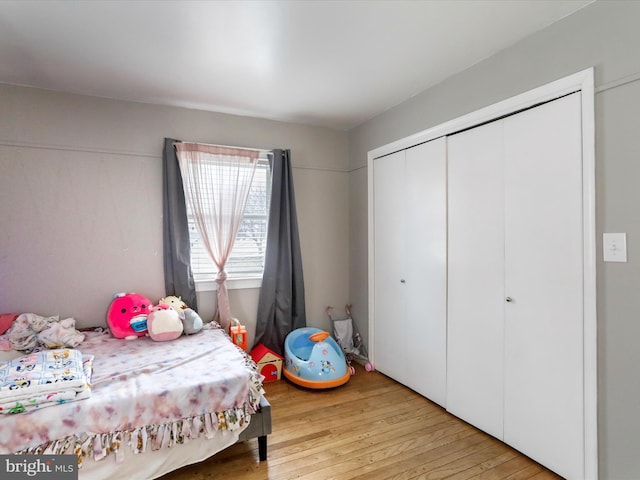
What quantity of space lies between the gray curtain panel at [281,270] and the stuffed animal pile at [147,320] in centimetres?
76

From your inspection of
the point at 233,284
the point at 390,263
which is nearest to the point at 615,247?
the point at 390,263

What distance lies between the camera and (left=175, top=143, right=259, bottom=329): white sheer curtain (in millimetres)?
3141

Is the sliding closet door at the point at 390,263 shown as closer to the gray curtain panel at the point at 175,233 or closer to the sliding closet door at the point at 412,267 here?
the sliding closet door at the point at 412,267

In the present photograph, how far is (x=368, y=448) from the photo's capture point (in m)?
2.21

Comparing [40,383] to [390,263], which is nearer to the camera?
[40,383]

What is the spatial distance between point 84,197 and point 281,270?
1.80 metres

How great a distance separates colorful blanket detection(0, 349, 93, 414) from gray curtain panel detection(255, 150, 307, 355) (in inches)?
65.4

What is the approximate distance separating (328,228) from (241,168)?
3.71 ft

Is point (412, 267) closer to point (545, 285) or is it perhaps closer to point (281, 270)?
point (545, 285)

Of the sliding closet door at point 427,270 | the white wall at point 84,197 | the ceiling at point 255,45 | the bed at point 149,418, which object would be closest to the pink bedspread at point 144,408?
the bed at point 149,418

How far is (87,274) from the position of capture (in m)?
2.87

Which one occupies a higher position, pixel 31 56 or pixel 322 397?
pixel 31 56

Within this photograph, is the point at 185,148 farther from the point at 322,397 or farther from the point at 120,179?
the point at 322,397

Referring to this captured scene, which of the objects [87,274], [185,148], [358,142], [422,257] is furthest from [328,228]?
[87,274]
